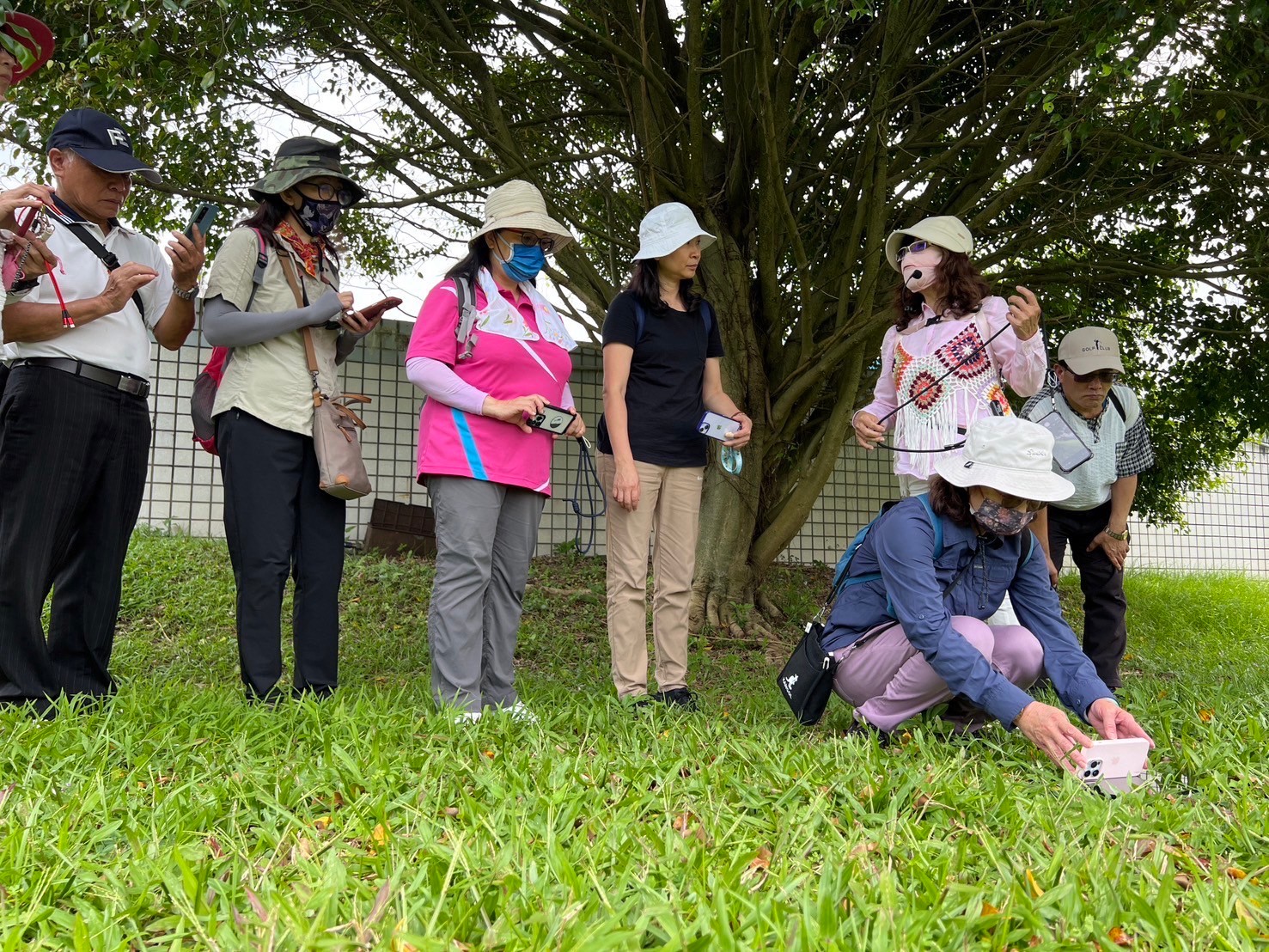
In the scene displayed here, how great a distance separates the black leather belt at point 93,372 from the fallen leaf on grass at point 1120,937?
3006mm

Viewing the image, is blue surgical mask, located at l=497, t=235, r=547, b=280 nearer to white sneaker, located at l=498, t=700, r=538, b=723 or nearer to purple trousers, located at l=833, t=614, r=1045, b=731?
white sneaker, located at l=498, t=700, r=538, b=723

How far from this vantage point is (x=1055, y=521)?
455 centimetres

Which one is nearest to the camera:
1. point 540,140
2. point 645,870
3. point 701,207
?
point 645,870

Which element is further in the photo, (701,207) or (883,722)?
(701,207)

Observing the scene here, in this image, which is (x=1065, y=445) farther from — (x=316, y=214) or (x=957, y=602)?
(x=316, y=214)

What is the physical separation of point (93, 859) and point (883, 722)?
2064 mm

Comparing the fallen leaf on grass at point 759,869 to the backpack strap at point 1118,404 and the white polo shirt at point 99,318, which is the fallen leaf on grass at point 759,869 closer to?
the white polo shirt at point 99,318

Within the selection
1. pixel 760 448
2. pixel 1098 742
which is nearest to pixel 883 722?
pixel 1098 742

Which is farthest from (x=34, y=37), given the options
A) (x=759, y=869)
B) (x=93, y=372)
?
(x=759, y=869)

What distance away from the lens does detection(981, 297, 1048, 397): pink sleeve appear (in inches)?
141

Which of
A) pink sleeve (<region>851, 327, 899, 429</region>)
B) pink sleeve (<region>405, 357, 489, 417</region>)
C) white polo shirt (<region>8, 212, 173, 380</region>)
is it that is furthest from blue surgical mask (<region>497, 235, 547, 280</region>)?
pink sleeve (<region>851, 327, 899, 429</region>)

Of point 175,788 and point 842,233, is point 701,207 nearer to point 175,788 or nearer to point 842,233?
point 842,233

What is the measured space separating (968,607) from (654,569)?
3.92 ft

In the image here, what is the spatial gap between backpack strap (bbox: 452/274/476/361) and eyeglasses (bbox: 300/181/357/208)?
0.46 metres
